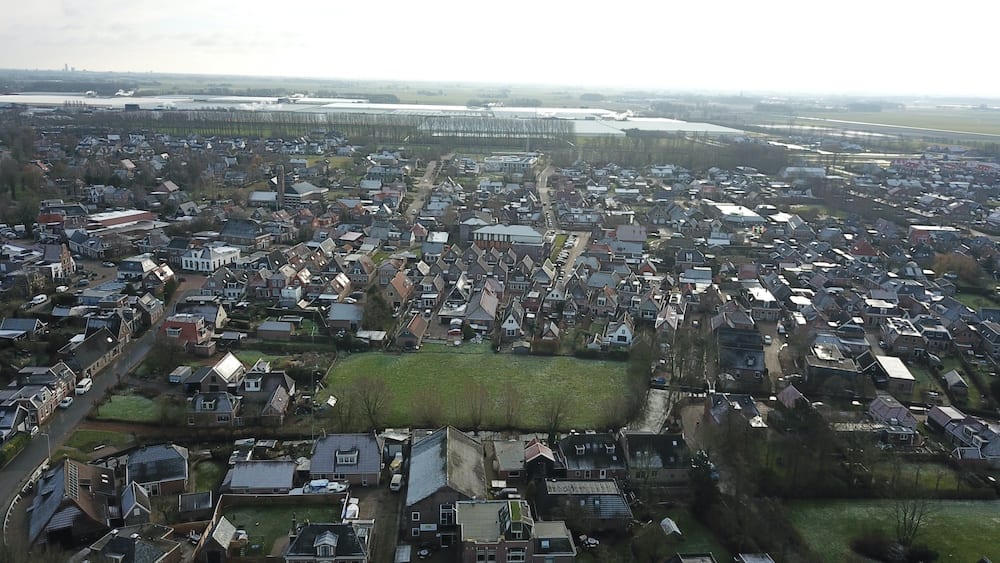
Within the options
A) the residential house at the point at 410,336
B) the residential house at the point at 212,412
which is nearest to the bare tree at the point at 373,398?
the residential house at the point at 212,412

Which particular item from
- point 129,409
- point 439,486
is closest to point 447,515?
point 439,486

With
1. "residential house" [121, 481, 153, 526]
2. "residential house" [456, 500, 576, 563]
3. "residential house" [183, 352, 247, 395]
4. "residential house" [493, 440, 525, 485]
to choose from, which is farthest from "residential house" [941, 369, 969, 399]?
"residential house" [121, 481, 153, 526]

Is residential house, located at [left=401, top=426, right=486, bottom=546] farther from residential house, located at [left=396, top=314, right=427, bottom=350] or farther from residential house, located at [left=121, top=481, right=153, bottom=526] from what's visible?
residential house, located at [left=396, top=314, right=427, bottom=350]

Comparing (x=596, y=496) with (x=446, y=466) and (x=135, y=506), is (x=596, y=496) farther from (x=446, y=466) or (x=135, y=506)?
(x=135, y=506)

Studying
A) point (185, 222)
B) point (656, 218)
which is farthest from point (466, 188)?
point (185, 222)

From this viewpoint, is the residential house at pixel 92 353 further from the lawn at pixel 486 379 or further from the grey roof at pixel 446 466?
the grey roof at pixel 446 466

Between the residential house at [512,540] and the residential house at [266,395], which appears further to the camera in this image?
the residential house at [266,395]
